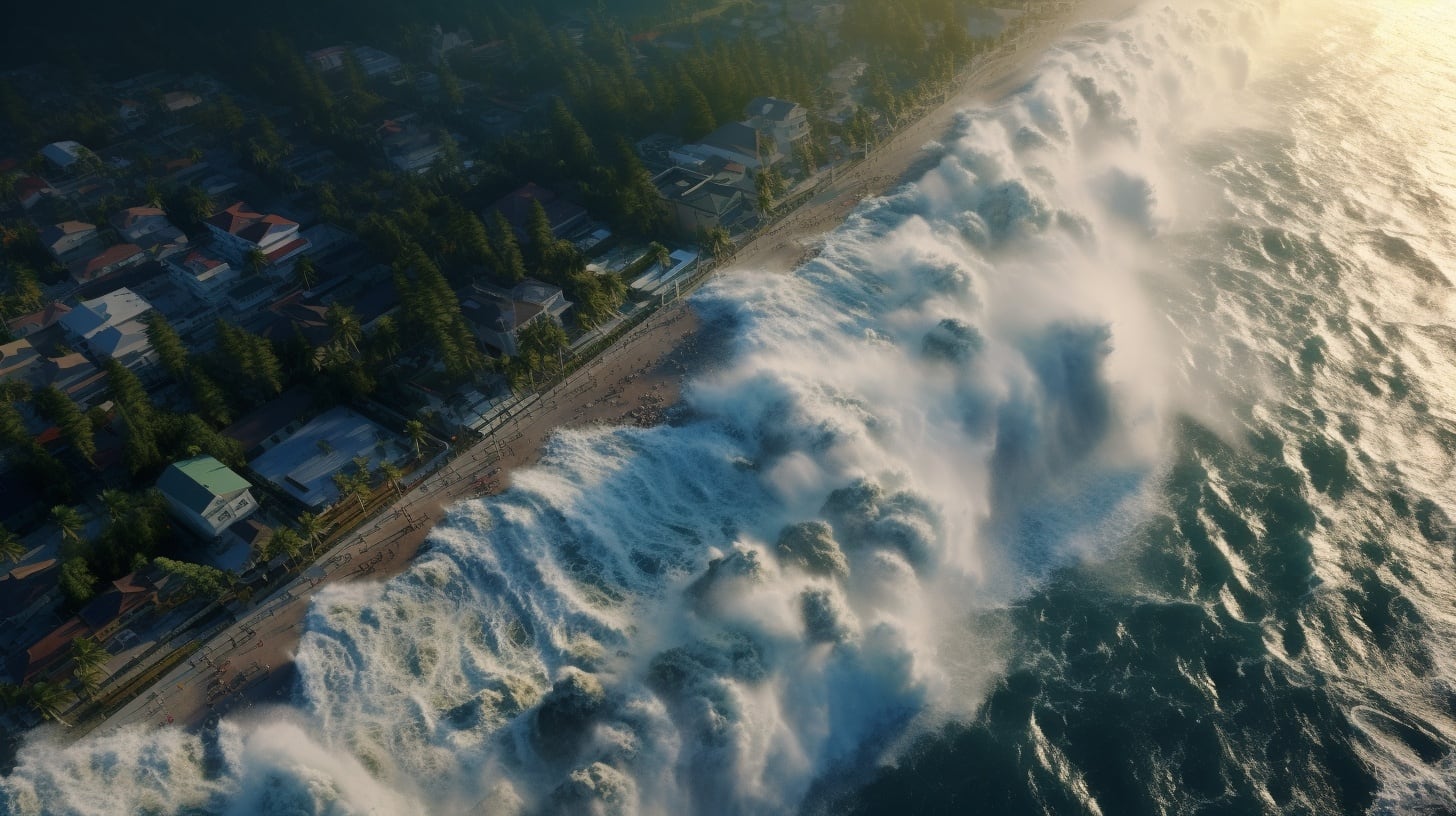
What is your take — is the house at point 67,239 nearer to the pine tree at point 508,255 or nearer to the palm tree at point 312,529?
the pine tree at point 508,255

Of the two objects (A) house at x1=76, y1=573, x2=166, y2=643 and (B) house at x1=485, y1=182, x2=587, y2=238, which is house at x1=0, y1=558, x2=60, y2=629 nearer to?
(A) house at x1=76, y1=573, x2=166, y2=643

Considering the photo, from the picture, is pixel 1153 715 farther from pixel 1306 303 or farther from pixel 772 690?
pixel 1306 303

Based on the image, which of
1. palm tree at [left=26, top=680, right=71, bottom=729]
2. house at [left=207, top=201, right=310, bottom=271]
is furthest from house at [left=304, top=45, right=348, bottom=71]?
palm tree at [left=26, top=680, right=71, bottom=729]

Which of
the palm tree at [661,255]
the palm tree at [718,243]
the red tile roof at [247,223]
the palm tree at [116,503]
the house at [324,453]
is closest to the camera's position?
the palm tree at [116,503]

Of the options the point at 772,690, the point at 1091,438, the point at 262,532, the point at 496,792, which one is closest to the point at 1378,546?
the point at 1091,438

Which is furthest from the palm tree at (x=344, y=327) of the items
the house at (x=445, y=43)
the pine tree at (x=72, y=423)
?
the house at (x=445, y=43)

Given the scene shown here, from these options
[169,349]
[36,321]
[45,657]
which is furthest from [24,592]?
[36,321]

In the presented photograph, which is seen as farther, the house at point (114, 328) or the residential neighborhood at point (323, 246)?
the house at point (114, 328)

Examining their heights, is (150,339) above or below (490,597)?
above
